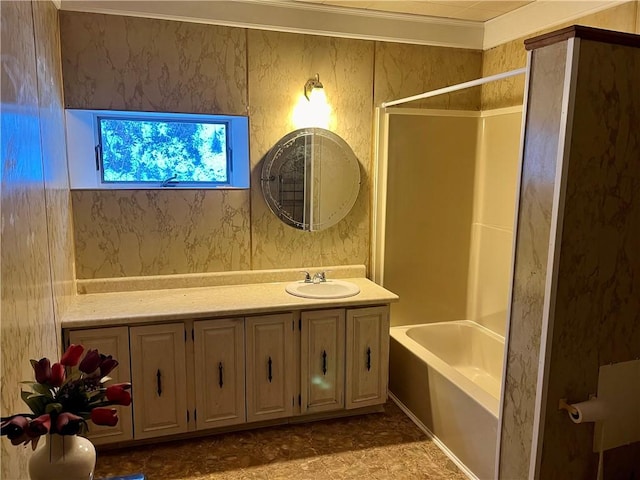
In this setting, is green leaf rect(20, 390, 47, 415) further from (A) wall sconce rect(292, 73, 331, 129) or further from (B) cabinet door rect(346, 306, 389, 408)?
(A) wall sconce rect(292, 73, 331, 129)

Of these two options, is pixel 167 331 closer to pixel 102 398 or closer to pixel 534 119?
pixel 102 398

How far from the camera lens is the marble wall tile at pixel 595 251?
5.29 feet

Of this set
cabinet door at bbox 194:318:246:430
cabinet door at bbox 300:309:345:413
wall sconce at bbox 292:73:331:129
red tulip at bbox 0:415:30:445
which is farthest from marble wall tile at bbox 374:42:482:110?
red tulip at bbox 0:415:30:445

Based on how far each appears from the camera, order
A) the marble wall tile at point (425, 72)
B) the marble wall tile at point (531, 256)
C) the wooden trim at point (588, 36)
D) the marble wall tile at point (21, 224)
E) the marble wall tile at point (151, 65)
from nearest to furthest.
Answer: the marble wall tile at point (21, 224) < the wooden trim at point (588, 36) < the marble wall tile at point (531, 256) < the marble wall tile at point (151, 65) < the marble wall tile at point (425, 72)

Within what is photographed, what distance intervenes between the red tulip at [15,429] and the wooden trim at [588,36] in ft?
6.03

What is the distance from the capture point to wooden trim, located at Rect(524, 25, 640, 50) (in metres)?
1.53

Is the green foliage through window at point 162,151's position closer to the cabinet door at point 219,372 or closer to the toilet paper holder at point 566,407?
the cabinet door at point 219,372

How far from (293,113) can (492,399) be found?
1.98 meters

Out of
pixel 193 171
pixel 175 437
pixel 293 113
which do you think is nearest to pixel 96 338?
pixel 175 437

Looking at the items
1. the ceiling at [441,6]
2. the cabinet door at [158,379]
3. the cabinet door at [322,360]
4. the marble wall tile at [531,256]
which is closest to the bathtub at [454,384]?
the marble wall tile at [531,256]

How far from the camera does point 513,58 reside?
3.06 m

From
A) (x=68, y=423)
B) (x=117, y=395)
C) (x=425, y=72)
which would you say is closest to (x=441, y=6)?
(x=425, y=72)

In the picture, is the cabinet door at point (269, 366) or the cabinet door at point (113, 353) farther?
the cabinet door at point (269, 366)

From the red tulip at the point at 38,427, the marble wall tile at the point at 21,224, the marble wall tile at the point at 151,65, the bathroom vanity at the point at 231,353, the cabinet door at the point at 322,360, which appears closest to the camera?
the red tulip at the point at 38,427
